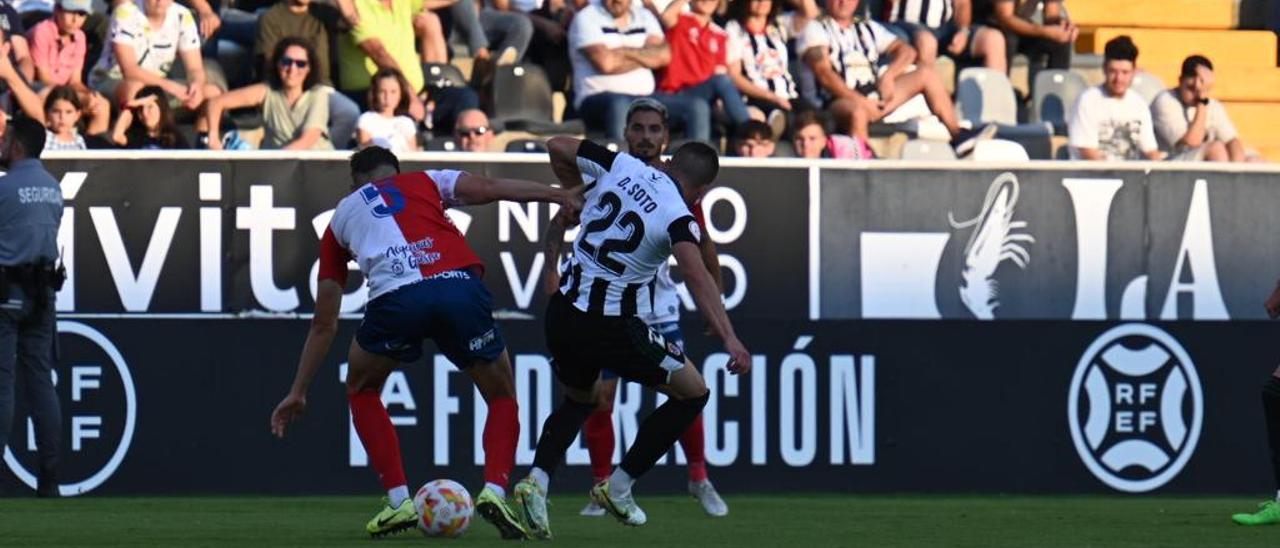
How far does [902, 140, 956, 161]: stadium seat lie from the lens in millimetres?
17312

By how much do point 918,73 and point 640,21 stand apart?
7.56ft

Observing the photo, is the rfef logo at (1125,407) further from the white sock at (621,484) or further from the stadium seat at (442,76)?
the white sock at (621,484)

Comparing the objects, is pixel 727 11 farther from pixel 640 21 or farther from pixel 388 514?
pixel 388 514

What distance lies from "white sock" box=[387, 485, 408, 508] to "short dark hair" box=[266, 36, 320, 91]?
Answer: 269 inches

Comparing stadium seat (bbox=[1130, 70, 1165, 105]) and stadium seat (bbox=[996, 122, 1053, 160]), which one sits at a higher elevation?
stadium seat (bbox=[1130, 70, 1165, 105])

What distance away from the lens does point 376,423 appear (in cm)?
973

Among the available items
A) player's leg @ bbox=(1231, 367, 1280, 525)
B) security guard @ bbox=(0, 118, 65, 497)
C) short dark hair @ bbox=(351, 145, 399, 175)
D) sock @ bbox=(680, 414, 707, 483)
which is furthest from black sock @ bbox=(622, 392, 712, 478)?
security guard @ bbox=(0, 118, 65, 497)

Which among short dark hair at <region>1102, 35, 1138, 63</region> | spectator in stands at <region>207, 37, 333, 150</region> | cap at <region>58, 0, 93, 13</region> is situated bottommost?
spectator in stands at <region>207, 37, 333, 150</region>

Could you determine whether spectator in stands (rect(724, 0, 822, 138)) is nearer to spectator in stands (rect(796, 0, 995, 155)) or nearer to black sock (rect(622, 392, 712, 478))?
spectator in stands (rect(796, 0, 995, 155))

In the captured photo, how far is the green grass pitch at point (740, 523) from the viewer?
9.73 m

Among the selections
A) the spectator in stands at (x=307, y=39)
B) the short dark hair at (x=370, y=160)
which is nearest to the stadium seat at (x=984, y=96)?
the spectator in stands at (x=307, y=39)

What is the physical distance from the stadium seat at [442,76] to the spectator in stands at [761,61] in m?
1.98

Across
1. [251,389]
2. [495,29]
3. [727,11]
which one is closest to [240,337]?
[251,389]

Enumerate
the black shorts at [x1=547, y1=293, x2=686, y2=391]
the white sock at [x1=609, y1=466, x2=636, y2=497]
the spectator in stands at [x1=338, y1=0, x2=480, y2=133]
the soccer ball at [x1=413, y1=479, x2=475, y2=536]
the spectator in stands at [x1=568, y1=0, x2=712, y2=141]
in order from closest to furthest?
the soccer ball at [x1=413, y1=479, x2=475, y2=536] < the black shorts at [x1=547, y1=293, x2=686, y2=391] < the white sock at [x1=609, y1=466, x2=636, y2=497] < the spectator in stands at [x1=338, y1=0, x2=480, y2=133] < the spectator in stands at [x1=568, y1=0, x2=712, y2=141]
